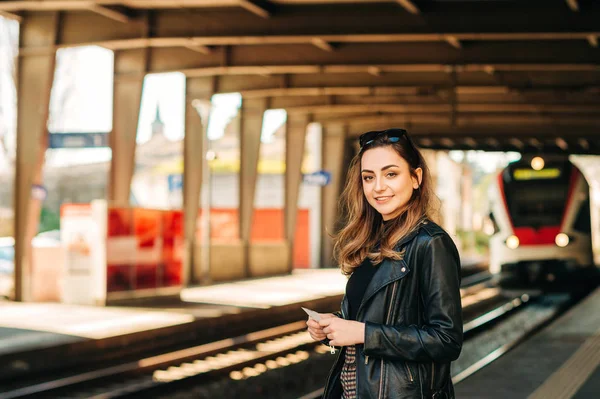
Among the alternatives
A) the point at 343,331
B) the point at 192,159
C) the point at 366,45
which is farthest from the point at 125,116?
the point at 343,331

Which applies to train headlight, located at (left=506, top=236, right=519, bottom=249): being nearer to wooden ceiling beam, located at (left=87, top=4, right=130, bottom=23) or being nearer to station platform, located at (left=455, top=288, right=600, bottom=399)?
station platform, located at (left=455, top=288, right=600, bottom=399)

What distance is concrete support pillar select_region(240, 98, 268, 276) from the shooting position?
26.6 meters

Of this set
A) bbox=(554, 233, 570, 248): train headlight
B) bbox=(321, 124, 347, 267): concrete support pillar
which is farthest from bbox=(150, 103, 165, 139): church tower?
bbox=(554, 233, 570, 248): train headlight

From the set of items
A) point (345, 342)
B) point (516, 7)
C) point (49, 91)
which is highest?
point (516, 7)

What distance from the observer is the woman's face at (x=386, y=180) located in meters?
2.59

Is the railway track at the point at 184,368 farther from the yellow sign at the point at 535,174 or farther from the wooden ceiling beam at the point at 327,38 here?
the yellow sign at the point at 535,174

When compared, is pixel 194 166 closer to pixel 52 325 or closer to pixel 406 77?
pixel 406 77

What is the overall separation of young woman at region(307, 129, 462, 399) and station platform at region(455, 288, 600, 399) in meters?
5.10

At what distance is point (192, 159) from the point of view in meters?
23.6

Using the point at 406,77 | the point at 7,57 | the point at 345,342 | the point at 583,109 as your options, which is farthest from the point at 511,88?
the point at 345,342

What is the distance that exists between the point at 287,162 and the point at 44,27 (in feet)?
44.0

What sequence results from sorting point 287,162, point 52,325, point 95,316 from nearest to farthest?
point 52,325 → point 95,316 → point 287,162

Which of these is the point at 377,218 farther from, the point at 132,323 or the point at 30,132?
the point at 30,132

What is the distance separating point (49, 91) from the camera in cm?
1692
